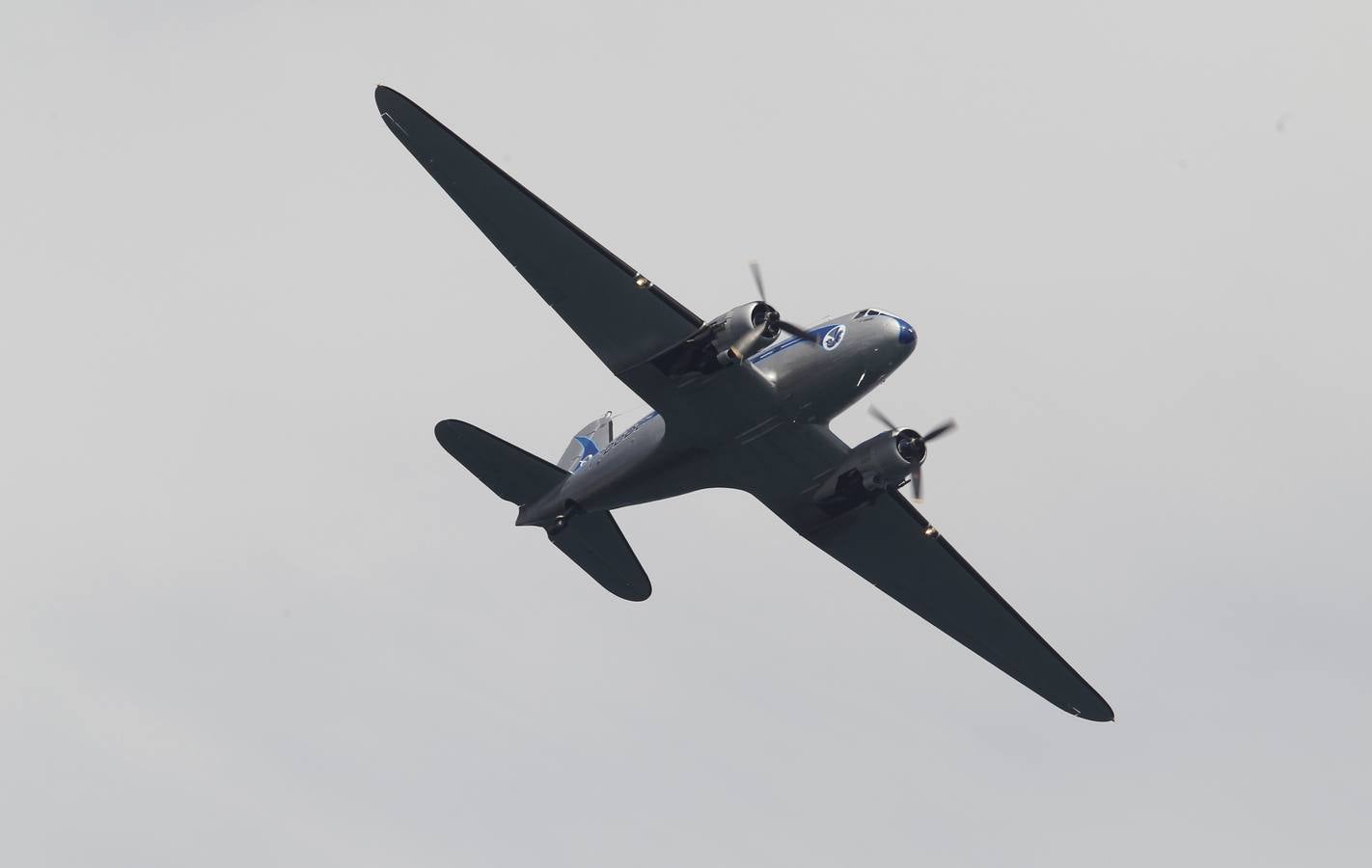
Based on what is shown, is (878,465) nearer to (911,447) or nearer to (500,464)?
(911,447)

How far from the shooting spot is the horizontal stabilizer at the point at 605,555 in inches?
1875

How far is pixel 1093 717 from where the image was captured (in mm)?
48844

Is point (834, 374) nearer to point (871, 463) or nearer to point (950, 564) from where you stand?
point (871, 463)

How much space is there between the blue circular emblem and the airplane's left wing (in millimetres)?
3122

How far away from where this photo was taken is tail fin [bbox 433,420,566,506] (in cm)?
4556

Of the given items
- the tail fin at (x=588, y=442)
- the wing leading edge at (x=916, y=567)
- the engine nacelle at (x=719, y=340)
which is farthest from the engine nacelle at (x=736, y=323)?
the tail fin at (x=588, y=442)

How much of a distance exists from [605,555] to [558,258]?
413 inches

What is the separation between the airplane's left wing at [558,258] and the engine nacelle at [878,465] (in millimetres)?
5807

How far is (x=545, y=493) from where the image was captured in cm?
4647

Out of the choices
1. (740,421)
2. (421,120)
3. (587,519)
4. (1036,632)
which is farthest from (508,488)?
(1036,632)

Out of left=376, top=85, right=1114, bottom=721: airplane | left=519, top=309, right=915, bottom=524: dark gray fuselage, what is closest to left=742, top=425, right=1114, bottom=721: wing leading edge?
left=376, top=85, right=1114, bottom=721: airplane

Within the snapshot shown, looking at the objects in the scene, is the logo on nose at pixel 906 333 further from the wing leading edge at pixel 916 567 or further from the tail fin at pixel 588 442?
the tail fin at pixel 588 442

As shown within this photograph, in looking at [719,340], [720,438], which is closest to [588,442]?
[720,438]

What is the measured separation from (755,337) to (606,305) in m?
3.60
